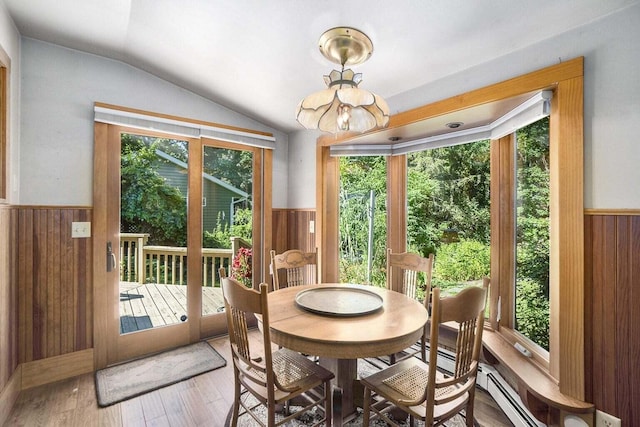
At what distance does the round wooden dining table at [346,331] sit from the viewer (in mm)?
1380

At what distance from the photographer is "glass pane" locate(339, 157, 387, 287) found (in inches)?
121

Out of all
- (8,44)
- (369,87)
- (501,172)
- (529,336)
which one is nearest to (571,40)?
(501,172)

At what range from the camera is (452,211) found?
2609mm

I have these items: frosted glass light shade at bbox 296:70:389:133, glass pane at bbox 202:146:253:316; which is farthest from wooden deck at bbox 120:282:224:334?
frosted glass light shade at bbox 296:70:389:133

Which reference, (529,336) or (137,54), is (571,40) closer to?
(529,336)

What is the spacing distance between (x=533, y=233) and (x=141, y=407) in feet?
9.53

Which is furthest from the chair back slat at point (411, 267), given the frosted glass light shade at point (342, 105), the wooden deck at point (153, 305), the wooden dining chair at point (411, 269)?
the wooden deck at point (153, 305)

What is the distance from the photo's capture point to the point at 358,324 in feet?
5.14

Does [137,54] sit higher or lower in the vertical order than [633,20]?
higher

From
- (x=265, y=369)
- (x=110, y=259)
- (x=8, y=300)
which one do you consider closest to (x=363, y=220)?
(x=265, y=369)

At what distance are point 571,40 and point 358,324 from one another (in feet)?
6.08

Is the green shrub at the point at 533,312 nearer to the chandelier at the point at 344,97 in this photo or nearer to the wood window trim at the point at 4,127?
the chandelier at the point at 344,97

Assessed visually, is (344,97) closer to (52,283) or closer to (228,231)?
(228,231)

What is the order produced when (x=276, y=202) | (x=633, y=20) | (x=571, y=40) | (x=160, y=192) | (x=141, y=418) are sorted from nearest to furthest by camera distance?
(x=633, y=20) < (x=571, y=40) < (x=141, y=418) < (x=160, y=192) < (x=276, y=202)
